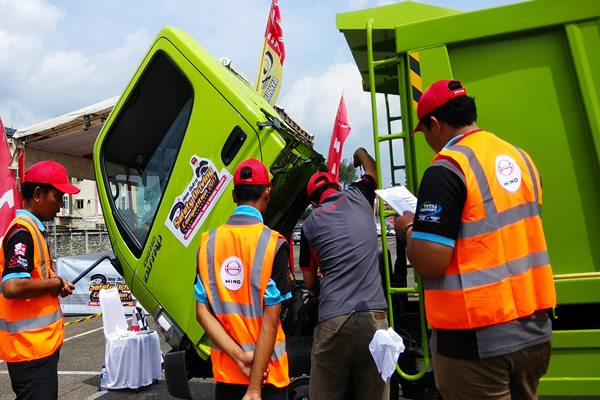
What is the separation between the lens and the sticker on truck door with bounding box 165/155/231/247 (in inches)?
119

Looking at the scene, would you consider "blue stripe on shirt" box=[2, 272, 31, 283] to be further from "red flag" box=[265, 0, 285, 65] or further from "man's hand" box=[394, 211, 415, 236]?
"red flag" box=[265, 0, 285, 65]

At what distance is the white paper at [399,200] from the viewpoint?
2004 millimetres

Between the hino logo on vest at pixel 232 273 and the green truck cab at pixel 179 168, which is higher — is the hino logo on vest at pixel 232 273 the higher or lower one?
the lower one

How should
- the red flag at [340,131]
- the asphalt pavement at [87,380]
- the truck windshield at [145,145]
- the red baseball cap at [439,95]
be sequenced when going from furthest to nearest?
1. the asphalt pavement at [87,380]
2. the red flag at [340,131]
3. the truck windshield at [145,145]
4. the red baseball cap at [439,95]

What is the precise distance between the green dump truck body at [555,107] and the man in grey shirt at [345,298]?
616 millimetres

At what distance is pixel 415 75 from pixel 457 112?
30.0 inches

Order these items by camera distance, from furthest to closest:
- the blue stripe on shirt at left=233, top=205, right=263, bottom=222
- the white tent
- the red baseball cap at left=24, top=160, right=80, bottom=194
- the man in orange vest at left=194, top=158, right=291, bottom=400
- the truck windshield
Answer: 1. the white tent
2. the truck windshield
3. the red baseball cap at left=24, top=160, right=80, bottom=194
4. the blue stripe on shirt at left=233, top=205, right=263, bottom=222
5. the man in orange vest at left=194, top=158, right=291, bottom=400

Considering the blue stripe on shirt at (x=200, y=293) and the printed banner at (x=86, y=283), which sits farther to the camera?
the printed banner at (x=86, y=283)

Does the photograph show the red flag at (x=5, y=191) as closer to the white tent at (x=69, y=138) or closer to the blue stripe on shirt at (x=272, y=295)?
the white tent at (x=69, y=138)

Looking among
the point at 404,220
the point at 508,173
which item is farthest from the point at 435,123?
the point at 404,220

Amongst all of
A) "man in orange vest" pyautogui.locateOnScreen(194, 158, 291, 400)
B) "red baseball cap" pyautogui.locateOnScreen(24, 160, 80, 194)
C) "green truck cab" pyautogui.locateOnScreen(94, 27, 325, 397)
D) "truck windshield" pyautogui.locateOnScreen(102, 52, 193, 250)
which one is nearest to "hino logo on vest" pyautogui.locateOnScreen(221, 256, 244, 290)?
"man in orange vest" pyautogui.locateOnScreen(194, 158, 291, 400)

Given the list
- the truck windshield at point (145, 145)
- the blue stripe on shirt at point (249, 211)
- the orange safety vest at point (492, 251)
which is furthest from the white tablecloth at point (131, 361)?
the orange safety vest at point (492, 251)

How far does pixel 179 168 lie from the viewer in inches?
124

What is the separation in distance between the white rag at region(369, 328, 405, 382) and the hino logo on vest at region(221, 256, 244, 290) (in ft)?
2.88
